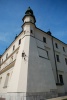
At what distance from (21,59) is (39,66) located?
2.80 m

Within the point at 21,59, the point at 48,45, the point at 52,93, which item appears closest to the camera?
the point at 52,93

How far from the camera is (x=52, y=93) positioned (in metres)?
12.5

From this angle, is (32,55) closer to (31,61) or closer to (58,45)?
(31,61)

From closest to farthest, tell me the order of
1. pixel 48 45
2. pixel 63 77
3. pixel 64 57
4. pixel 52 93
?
1. pixel 52 93
2. pixel 63 77
3. pixel 48 45
4. pixel 64 57

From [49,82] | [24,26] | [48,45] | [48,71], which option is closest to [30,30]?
[24,26]

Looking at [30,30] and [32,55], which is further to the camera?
[30,30]

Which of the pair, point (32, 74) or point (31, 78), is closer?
point (31, 78)

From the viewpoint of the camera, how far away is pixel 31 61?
43.4 feet

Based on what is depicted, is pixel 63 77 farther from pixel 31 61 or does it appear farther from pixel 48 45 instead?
pixel 31 61

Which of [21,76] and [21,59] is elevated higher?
[21,59]

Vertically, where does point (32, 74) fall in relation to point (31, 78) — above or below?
above

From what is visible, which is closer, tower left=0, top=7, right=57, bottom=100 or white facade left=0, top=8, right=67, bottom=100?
tower left=0, top=7, right=57, bottom=100

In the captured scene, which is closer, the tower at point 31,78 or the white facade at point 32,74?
the tower at point 31,78

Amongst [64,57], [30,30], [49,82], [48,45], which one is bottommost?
[49,82]
